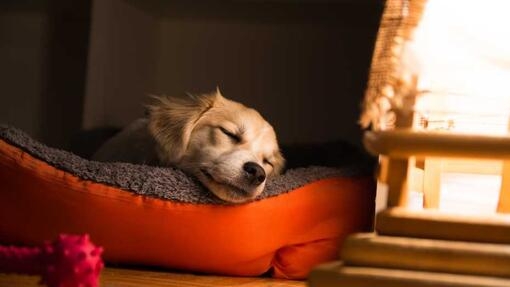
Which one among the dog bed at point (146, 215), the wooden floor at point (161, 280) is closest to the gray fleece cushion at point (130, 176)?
the dog bed at point (146, 215)

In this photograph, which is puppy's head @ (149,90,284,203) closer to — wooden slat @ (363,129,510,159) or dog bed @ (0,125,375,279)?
dog bed @ (0,125,375,279)

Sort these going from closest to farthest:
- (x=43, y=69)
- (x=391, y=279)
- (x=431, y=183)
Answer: (x=391, y=279), (x=431, y=183), (x=43, y=69)

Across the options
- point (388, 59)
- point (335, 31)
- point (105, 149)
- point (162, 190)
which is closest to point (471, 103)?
point (388, 59)

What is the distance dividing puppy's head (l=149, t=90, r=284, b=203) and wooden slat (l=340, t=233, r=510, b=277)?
646mm

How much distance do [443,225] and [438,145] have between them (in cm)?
11

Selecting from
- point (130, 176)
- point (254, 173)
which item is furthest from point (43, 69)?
point (254, 173)

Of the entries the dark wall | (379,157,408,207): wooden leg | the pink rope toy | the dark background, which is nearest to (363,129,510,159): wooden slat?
(379,157,408,207): wooden leg

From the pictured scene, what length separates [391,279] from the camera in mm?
839

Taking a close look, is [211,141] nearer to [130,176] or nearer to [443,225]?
[130,176]

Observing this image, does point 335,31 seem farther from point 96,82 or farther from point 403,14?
point 403,14

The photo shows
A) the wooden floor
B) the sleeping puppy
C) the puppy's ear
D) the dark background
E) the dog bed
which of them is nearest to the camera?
the wooden floor

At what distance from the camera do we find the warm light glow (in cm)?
102

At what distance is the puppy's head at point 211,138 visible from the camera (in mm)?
1568

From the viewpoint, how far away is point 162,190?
4.76 feet
